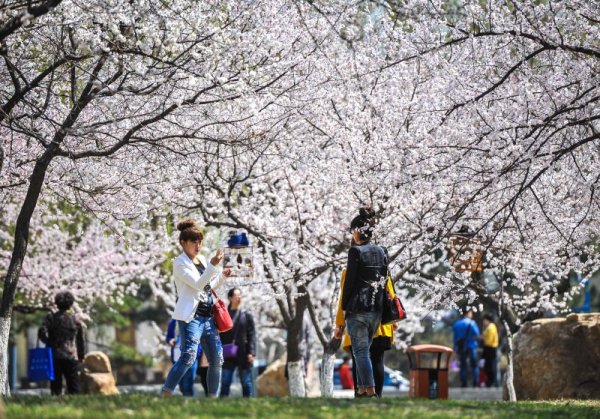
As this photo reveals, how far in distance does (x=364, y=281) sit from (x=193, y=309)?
5.29 feet

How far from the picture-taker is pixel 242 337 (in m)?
16.5

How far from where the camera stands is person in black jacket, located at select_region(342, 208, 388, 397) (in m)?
11.1

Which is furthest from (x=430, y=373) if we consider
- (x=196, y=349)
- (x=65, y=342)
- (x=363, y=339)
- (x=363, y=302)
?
(x=65, y=342)

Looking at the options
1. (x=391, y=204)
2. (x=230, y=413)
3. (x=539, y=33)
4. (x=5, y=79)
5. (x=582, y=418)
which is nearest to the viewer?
(x=230, y=413)

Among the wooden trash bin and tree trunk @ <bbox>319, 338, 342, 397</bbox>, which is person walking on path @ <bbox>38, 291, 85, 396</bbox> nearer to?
tree trunk @ <bbox>319, 338, 342, 397</bbox>

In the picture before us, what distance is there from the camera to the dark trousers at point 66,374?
16.2 m

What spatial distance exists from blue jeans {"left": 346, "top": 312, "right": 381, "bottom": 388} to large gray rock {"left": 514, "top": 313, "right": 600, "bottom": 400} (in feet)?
18.5

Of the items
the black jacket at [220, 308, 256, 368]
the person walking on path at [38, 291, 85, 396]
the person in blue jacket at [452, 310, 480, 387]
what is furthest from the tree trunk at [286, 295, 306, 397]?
the person in blue jacket at [452, 310, 480, 387]

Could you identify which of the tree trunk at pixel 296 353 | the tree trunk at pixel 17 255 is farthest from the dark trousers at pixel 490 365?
the tree trunk at pixel 17 255

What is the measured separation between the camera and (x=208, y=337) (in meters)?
11.3

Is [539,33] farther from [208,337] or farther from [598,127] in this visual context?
[208,337]

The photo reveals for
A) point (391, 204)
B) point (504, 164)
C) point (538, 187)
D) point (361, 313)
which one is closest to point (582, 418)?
point (361, 313)

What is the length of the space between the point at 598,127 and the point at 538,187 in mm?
1272

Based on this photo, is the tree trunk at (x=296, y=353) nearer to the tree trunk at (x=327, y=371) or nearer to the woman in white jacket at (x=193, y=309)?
the tree trunk at (x=327, y=371)
